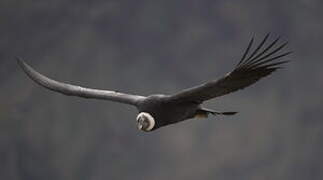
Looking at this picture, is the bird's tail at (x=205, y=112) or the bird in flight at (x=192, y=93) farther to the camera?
the bird's tail at (x=205, y=112)

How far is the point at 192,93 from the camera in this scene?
15.7ft

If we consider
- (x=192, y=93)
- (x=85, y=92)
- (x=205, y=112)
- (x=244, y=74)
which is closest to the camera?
(x=244, y=74)

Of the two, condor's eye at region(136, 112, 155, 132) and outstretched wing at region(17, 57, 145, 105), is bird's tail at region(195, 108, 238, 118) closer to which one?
condor's eye at region(136, 112, 155, 132)

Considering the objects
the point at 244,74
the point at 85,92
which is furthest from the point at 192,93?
the point at 85,92

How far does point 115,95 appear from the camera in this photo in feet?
20.3

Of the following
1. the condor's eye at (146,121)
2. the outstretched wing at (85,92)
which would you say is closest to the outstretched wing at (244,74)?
the condor's eye at (146,121)

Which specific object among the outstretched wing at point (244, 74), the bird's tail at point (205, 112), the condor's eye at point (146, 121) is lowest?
the condor's eye at point (146, 121)

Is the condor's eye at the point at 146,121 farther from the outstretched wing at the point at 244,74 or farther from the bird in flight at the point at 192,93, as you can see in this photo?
the outstretched wing at the point at 244,74

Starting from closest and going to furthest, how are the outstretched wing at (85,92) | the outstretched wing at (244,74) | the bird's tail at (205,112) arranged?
the outstretched wing at (244,74) → the bird's tail at (205,112) → the outstretched wing at (85,92)

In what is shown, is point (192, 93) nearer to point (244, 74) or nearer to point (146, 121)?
point (244, 74)

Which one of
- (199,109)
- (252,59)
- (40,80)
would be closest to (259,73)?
(252,59)

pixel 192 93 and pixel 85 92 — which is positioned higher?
pixel 192 93

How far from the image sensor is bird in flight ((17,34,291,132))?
14.6ft

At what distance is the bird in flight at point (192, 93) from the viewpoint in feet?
14.6
